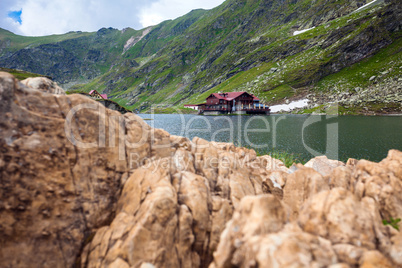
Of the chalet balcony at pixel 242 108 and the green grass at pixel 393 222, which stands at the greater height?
the chalet balcony at pixel 242 108

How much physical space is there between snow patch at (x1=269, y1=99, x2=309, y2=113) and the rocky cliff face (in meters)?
128

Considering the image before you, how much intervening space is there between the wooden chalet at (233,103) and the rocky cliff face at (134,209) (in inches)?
5161

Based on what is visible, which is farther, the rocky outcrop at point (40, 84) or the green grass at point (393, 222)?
the rocky outcrop at point (40, 84)

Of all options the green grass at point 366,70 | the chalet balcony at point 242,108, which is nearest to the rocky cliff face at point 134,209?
the chalet balcony at point 242,108

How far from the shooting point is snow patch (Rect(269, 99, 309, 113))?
126887mm

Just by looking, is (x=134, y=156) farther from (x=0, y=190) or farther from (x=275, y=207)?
(x=275, y=207)

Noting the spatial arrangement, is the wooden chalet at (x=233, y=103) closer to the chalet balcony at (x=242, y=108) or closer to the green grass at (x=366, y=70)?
the chalet balcony at (x=242, y=108)

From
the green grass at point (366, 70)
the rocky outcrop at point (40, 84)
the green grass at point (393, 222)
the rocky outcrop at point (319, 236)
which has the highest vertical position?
the green grass at point (366, 70)

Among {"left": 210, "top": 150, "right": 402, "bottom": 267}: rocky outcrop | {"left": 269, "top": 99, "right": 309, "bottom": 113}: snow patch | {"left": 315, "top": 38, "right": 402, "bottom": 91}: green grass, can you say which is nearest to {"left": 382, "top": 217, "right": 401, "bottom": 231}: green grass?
{"left": 210, "top": 150, "right": 402, "bottom": 267}: rocky outcrop

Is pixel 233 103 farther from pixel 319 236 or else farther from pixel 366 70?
pixel 319 236

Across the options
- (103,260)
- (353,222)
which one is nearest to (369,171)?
(353,222)

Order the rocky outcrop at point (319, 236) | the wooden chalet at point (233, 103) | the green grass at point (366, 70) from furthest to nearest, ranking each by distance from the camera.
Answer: the wooden chalet at point (233, 103) → the green grass at point (366, 70) → the rocky outcrop at point (319, 236)

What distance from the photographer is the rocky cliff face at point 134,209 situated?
6652mm

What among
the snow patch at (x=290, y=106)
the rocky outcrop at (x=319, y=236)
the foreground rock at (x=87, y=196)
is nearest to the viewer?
the rocky outcrop at (x=319, y=236)
